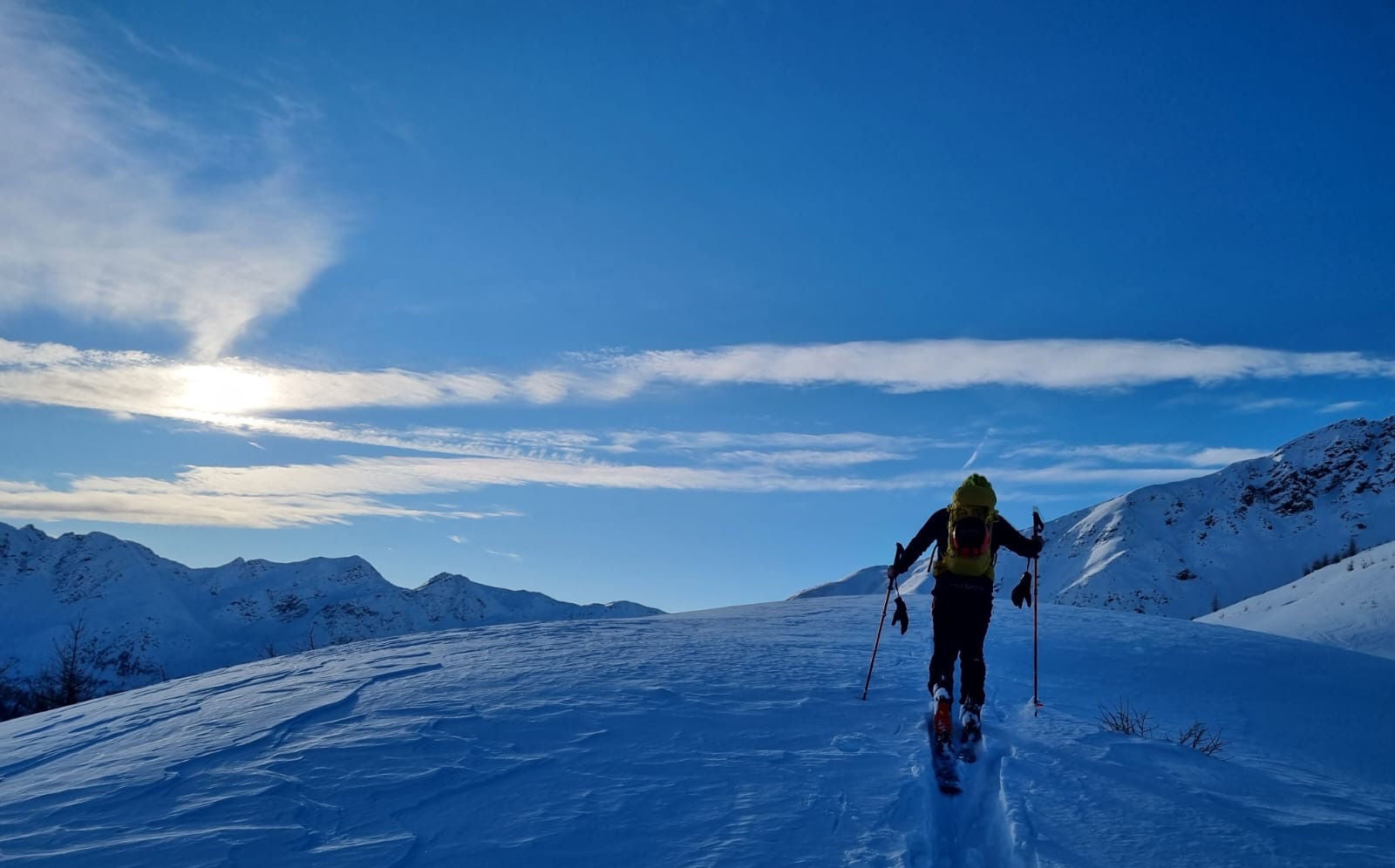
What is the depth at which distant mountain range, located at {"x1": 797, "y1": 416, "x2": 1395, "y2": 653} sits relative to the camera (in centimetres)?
12850

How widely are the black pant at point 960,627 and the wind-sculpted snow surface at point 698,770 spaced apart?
61 cm

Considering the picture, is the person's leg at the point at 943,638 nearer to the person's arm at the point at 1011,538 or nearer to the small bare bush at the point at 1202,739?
the person's arm at the point at 1011,538

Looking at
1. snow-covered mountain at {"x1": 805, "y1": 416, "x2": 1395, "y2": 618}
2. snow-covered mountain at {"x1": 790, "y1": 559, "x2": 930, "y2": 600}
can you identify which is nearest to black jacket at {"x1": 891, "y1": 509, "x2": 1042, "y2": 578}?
snow-covered mountain at {"x1": 805, "y1": 416, "x2": 1395, "y2": 618}

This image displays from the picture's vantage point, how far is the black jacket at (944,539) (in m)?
7.51

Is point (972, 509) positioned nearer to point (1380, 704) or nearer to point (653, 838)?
point (653, 838)

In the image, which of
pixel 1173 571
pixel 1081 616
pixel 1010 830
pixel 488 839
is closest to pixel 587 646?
pixel 488 839

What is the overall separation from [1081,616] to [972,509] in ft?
29.4

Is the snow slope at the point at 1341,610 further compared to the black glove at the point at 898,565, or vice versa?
the snow slope at the point at 1341,610

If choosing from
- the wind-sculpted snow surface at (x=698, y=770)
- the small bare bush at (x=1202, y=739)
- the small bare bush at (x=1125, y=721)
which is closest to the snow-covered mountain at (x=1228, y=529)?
the small bare bush at (x=1125, y=721)

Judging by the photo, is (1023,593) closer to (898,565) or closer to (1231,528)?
(898,565)

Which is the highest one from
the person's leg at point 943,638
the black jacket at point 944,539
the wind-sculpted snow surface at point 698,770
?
the black jacket at point 944,539

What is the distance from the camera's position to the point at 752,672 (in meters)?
9.21

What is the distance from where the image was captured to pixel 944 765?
6.02 metres

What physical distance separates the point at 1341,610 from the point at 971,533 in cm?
2356
